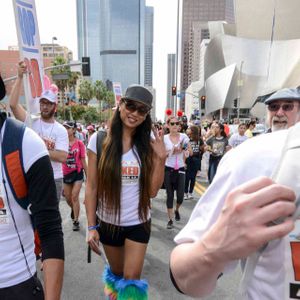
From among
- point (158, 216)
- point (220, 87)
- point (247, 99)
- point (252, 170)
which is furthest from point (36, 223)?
point (220, 87)

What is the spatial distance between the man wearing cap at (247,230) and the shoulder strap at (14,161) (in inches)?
30.6

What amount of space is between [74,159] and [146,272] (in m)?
2.56

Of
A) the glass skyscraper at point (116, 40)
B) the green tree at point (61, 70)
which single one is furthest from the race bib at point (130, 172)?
the glass skyscraper at point (116, 40)

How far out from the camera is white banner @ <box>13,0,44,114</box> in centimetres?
364

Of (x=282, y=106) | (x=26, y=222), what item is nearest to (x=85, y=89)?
(x=282, y=106)

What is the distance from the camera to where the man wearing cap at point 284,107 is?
301 centimetres

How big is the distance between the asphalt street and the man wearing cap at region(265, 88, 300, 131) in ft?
5.83

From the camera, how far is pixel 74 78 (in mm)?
50781

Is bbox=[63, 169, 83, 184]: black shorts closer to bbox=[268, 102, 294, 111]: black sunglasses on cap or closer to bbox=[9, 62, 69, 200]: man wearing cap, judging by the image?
bbox=[9, 62, 69, 200]: man wearing cap

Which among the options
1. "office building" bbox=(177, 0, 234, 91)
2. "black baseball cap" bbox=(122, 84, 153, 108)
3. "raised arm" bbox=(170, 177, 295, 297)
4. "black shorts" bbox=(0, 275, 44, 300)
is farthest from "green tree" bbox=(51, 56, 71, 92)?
"office building" bbox=(177, 0, 234, 91)

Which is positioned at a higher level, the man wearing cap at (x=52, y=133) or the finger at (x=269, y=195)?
the finger at (x=269, y=195)

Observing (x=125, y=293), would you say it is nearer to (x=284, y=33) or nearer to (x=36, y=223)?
(x=36, y=223)

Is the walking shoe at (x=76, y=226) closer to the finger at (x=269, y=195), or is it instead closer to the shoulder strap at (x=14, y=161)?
the shoulder strap at (x=14, y=161)

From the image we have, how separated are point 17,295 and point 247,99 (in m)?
64.5
